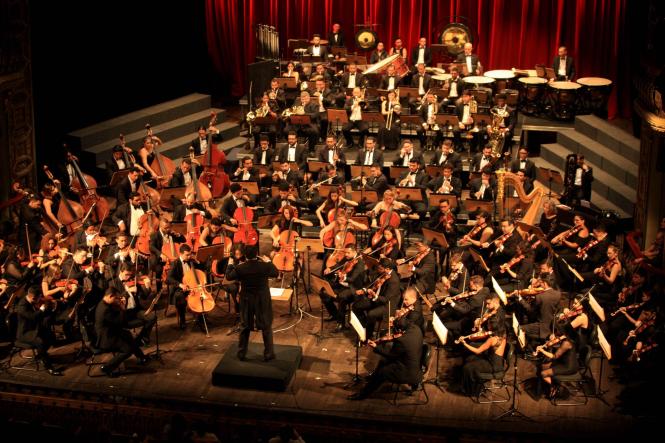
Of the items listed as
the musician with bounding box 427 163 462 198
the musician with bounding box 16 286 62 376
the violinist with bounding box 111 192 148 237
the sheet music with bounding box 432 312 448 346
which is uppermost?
the musician with bounding box 427 163 462 198

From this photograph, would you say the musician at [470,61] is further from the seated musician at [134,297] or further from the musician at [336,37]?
the seated musician at [134,297]

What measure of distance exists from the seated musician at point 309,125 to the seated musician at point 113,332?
6.47 metres

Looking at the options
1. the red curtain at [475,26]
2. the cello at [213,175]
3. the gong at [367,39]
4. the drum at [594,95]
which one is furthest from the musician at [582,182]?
the gong at [367,39]

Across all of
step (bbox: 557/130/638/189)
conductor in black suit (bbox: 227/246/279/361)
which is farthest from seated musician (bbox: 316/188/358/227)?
step (bbox: 557/130/638/189)

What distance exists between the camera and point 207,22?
862 inches

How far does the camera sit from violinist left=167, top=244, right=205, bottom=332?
12.3 metres

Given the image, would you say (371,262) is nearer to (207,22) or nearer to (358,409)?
(358,409)

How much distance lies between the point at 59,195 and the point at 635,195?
Result: 9145 millimetres

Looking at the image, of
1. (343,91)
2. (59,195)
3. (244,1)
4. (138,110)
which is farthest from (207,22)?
(59,195)

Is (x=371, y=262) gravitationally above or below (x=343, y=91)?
below

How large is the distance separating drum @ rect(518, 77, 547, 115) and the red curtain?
169 centimetres

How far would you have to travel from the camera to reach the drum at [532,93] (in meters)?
18.1

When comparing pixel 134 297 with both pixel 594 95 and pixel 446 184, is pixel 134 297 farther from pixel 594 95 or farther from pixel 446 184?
pixel 594 95

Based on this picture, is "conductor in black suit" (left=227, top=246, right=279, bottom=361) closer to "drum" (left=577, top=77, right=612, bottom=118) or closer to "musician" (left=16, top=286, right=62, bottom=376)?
"musician" (left=16, top=286, right=62, bottom=376)
